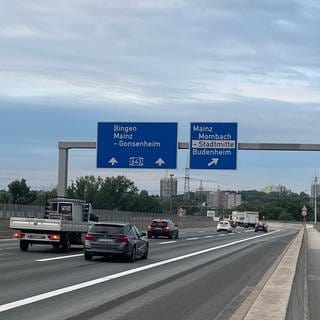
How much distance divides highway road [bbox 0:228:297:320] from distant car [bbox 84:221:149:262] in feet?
1.21

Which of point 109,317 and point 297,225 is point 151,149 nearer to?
point 109,317

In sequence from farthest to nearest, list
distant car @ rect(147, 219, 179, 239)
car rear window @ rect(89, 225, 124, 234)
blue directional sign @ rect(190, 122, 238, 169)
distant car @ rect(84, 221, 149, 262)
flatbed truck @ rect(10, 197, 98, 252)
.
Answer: distant car @ rect(147, 219, 179, 239) < blue directional sign @ rect(190, 122, 238, 169) < flatbed truck @ rect(10, 197, 98, 252) < car rear window @ rect(89, 225, 124, 234) < distant car @ rect(84, 221, 149, 262)

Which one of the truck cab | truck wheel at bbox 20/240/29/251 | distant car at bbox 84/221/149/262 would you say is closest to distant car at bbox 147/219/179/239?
the truck cab

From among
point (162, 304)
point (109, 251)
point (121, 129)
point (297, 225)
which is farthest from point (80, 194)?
point (162, 304)

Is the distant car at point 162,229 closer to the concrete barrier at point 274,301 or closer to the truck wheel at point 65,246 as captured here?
the truck wheel at point 65,246

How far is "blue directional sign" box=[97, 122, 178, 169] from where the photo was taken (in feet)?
128

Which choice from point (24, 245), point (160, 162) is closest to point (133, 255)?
point (24, 245)

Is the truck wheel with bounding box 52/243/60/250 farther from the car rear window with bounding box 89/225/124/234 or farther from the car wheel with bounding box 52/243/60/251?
the car rear window with bounding box 89/225/124/234

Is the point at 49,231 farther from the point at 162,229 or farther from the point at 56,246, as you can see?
the point at 162,229

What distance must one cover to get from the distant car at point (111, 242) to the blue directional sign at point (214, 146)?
14130 mm

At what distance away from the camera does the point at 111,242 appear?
24.2 meters

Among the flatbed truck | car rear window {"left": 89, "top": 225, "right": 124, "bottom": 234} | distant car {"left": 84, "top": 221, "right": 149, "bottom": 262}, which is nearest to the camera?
distant car {"left": 84, "top": 221, "right": 149, "bottom": 262}

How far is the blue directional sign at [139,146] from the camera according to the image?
3891cm

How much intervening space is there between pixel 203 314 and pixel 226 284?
591 cm
